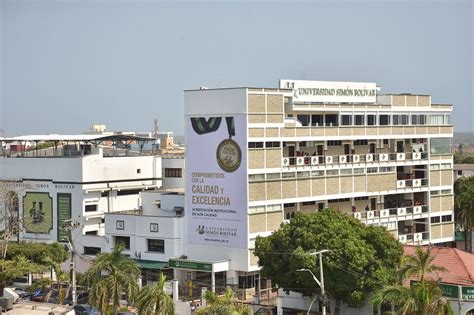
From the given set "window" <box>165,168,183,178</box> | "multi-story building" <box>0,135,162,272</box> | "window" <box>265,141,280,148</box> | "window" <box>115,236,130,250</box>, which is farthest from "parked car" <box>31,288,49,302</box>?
"window" <box>265,141,280,148</box>

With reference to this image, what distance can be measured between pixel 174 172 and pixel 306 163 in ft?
53.2

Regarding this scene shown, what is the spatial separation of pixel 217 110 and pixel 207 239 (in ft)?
28.5

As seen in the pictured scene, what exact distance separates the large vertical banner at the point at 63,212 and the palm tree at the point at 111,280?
25756mm

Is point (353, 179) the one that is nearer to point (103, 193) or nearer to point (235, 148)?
point (235, 148)

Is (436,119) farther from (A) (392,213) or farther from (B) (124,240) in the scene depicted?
(B) (124,240)

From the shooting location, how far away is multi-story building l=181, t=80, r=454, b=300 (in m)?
60.7

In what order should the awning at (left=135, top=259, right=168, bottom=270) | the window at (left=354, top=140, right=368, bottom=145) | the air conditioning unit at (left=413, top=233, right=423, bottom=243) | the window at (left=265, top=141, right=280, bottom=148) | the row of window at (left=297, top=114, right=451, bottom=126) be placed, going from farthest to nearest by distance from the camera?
1. the air conditioning unit at (left=413, top=233, right=423, bottom=243)
2. the window at (left=354, top=140, right=368, bottom=145)
3. the row of window at (left=297, top=114, right=451, bottom=126)
4. the awning at (left=135, top=259, right=168, bottom=270)
5. the window at (left=265, top=141, right=280, bottom=148)

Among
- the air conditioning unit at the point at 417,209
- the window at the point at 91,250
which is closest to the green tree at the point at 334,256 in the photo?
the window at the point at 91,250

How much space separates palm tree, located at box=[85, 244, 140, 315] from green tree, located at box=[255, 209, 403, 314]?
1045 centimetres

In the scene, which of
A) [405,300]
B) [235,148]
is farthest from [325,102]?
[405,300]

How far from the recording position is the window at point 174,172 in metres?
76.7

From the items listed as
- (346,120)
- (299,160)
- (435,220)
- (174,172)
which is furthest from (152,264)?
(435,220)

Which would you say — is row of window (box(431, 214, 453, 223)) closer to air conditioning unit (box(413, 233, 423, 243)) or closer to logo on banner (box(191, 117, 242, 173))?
air conditioning unit (box(413, 233, 423, 243))

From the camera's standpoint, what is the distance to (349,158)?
221 feet
